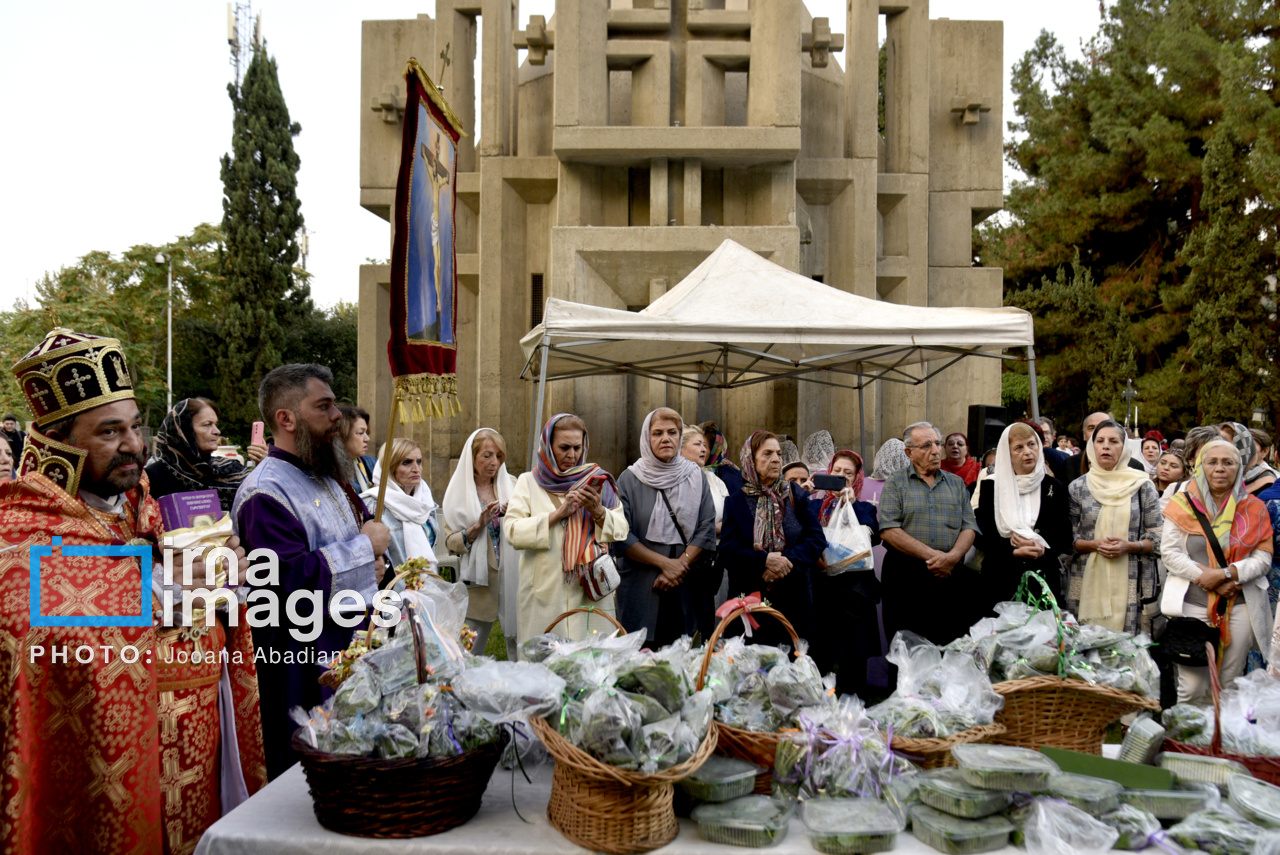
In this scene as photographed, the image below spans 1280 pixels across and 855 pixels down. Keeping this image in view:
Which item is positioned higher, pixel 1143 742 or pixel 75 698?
pixel 75 698

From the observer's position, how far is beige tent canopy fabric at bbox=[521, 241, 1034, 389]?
6281mm

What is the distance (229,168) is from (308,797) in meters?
30.9

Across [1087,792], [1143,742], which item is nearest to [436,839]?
[1087,792]

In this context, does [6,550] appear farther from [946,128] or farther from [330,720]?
[946,128]

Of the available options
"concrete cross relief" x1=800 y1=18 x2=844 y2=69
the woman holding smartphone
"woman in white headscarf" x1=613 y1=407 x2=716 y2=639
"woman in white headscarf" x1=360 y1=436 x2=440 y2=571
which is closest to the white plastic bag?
"woman in white headscarf" x1=613 y1=407 x2=716 y2=639

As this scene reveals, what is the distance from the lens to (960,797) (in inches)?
90.7

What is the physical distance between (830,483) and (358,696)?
423 cm

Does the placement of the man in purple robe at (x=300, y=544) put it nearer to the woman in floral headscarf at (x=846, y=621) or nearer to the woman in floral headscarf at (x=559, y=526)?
the woman in floral headscarf at (x=559, y=526)

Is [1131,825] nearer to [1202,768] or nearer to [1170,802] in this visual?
[1170,802]

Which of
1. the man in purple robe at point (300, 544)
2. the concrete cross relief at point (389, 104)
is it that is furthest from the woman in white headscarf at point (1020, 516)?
the concrete cross relief at point (389, 104)

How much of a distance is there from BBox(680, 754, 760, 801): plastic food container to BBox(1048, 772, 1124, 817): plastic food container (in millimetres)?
770

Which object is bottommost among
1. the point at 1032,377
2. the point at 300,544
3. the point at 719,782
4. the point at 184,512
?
the point at 719,782

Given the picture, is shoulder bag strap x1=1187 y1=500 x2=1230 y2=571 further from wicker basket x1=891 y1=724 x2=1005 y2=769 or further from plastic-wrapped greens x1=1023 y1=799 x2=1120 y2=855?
plastic-wrapped greens x1=1023 y1=799 x2=1120 y2=855

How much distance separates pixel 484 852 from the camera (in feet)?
7.45
